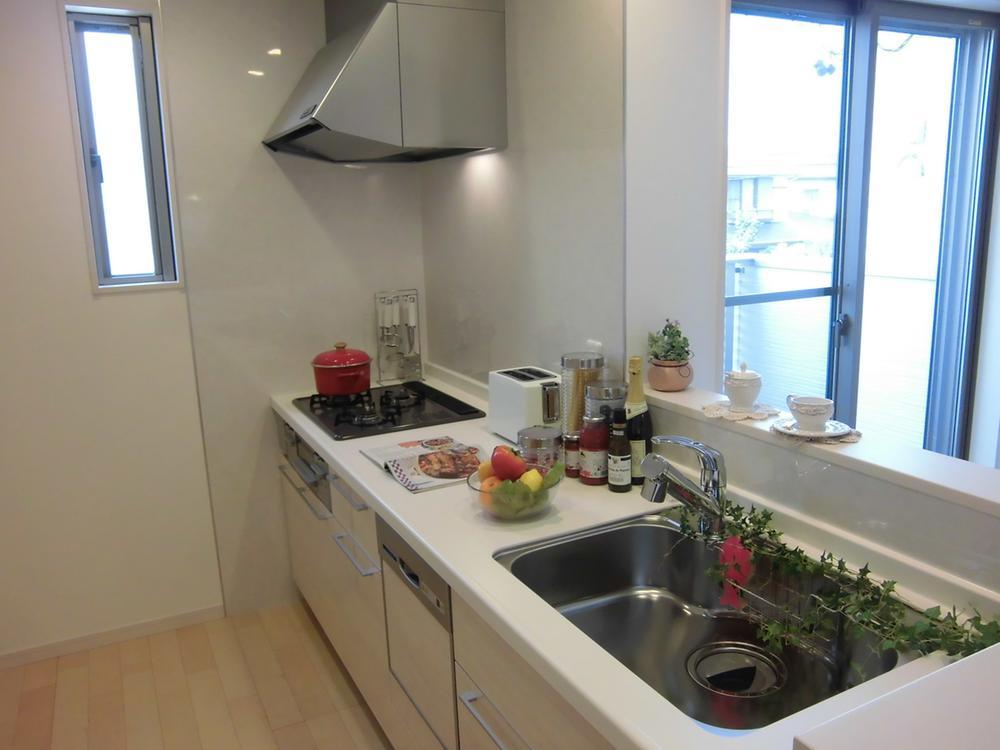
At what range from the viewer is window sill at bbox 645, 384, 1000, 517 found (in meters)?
1.36

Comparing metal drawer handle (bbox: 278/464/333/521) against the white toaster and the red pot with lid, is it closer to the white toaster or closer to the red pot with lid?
the red pot with lid

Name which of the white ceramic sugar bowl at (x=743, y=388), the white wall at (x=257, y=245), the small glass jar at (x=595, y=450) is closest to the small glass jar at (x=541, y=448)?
the small glass jar at (x=595, y=450)

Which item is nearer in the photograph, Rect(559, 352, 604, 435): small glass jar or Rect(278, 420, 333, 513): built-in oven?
Rect(559, 352, 604, 435): small glass jar

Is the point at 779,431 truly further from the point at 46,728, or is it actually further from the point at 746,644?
Result: the point at 46,728

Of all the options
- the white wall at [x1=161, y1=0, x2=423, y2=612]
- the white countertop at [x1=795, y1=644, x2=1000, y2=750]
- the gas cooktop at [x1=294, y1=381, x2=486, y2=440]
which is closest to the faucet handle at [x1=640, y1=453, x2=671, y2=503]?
the white countertop at [x1=795, y1=644, x2=1000, y2=750]

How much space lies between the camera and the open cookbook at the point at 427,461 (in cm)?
204

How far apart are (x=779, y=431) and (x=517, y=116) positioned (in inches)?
51.8

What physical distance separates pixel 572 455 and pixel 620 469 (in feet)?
0.57

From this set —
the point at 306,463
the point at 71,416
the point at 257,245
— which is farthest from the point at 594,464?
the point at 71,416

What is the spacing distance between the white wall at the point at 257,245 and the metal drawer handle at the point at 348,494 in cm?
81

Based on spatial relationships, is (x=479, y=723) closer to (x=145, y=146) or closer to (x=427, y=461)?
(x=427, y=461)

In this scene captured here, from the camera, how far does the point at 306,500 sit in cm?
279

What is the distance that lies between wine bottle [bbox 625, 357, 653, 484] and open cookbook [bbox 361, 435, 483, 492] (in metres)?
0.43

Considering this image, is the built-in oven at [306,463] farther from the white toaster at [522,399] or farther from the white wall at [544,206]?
the white wall at [544,206]
